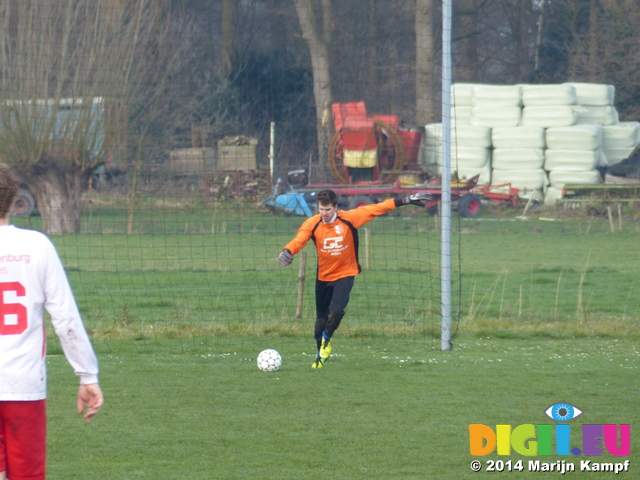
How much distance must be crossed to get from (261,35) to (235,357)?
1507 centimetres

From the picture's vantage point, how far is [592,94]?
29484 millimetres

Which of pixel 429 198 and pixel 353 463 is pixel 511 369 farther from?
pixel 353 463

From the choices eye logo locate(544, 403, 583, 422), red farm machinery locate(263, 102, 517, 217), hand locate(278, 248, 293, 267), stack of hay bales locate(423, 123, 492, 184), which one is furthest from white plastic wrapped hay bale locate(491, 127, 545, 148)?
eye logo locate(544, 403, 583, 422)

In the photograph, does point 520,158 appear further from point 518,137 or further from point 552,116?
point 552,116

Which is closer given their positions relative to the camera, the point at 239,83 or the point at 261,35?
the point at 239,83

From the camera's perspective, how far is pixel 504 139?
29.3 meters

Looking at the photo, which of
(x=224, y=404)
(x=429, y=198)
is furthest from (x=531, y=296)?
(x=224, y=404)

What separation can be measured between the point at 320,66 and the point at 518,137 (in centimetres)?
1967

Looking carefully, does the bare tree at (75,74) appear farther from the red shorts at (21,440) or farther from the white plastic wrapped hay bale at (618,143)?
the white plastic wrapped hay bale at (618,143)

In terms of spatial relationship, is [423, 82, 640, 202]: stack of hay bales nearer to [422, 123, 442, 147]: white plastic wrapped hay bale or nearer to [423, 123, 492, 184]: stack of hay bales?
[423, 123, 492, 184]: stack of hay bales

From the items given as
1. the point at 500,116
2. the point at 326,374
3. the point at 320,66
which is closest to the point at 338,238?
the point at 326,374

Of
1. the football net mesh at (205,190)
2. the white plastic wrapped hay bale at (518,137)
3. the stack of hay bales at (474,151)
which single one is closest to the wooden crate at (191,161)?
the football net mesh at (205,190)

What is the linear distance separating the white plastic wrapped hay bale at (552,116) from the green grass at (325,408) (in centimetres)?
2199

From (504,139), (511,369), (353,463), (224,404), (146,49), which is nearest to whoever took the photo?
(353,463)
